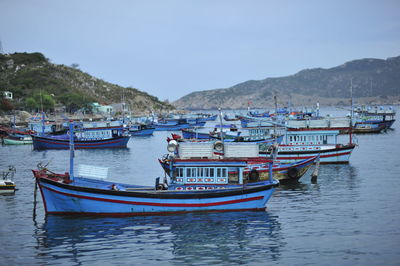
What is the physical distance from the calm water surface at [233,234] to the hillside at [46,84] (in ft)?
364

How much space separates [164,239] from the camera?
25.2m

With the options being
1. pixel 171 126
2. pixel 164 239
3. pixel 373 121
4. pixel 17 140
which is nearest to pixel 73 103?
pixel 171 126

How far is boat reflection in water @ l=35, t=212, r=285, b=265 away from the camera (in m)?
22.6

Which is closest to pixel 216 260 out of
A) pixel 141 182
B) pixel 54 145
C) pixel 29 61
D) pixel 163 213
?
pixel 163 213

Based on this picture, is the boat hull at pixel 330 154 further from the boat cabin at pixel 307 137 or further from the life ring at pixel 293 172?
the life ring at pixel 293 172

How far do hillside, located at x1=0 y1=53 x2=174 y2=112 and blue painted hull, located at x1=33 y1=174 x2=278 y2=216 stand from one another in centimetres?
10975

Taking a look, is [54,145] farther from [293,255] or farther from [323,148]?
[293,255]

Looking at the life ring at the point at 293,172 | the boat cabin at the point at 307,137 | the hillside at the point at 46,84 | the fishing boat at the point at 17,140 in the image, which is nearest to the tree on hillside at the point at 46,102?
the hillside at the point at 46,84

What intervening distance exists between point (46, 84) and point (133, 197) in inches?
5876

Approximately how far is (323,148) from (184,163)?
1089 inches

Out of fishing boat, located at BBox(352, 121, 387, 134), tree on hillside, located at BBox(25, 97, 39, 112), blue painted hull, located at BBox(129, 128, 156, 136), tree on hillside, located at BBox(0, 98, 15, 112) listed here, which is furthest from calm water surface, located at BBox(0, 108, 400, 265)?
tree on hillside, located at BBox(25, 97, 39, 112)

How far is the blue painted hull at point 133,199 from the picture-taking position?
28234 millimetres

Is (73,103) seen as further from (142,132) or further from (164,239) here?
(164,239)

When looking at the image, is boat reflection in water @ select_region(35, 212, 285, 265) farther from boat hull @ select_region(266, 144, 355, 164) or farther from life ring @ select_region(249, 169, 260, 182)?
boat hull @ select_region(266, 144, 355, 164)
